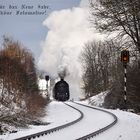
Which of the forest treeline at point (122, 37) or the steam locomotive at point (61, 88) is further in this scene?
the steam locomotive at point (61, 88)

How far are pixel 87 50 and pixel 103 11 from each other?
66953 millimetres

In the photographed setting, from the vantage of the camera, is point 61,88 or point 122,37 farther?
point 61,88

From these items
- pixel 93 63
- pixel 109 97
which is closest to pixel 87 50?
pixel 93 63

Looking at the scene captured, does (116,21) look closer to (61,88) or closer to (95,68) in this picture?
(61,88)

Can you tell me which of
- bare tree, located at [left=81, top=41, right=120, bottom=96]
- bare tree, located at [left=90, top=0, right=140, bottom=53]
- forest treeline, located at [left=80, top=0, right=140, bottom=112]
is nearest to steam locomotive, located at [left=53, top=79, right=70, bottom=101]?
forest treeline, located at [left=80, top=0, right=140, bottom=112]

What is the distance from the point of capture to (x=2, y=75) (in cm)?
2850

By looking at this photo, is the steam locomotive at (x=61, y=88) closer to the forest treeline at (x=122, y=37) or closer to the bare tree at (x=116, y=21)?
the forest treeline at (x=122, y=37)

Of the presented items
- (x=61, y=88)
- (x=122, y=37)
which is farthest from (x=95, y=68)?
(x=122, y=37)

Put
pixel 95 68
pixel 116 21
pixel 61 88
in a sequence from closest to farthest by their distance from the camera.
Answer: pixel 116 21, pixel 61 88, pixel 95 68

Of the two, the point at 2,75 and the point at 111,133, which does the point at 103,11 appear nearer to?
the point at 2,75

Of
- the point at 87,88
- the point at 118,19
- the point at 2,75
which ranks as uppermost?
the point at 118,19

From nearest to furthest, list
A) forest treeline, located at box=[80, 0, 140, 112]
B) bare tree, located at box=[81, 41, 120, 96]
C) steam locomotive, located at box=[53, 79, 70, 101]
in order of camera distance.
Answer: forest treeline, located at box=[80, 0, 140, 112] < steam locomotive, located at box=[53, 79, 70, 101] < bare tree, located at box=[81, 41, 120, 96]

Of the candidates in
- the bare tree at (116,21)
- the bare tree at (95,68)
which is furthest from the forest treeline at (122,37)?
the bare tree at (95,68)

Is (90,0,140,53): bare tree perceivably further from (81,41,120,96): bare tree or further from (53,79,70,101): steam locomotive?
(81,41,120,96): bare tree
